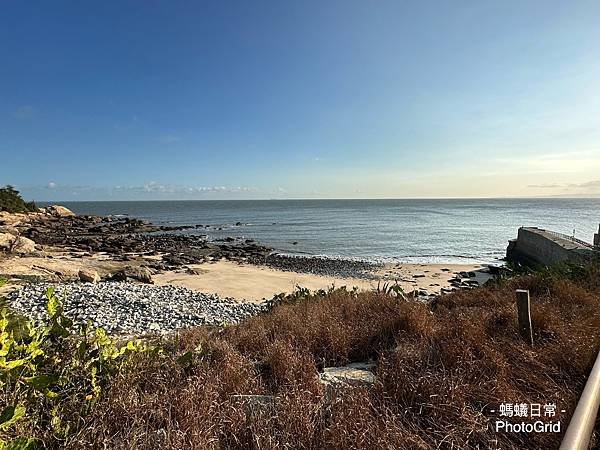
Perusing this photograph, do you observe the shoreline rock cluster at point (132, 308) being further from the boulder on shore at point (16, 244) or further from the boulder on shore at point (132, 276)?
the boulder on shore at point (16, 244)

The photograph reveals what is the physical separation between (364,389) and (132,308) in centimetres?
898

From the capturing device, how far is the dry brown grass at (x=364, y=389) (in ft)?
9.61

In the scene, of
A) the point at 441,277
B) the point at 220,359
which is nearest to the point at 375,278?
the point at 441,277

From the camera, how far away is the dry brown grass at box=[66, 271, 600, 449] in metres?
2.93

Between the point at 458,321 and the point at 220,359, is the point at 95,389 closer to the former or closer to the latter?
the point at 220,359

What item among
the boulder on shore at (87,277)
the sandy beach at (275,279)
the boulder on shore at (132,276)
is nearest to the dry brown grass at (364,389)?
the sandy beach at (275,279)

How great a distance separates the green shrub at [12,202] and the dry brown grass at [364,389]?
181 feet

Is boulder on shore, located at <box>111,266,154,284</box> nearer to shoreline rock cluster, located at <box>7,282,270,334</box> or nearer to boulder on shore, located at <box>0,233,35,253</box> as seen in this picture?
shoreline rock cluster, located at <box>7,282,270,334</box>

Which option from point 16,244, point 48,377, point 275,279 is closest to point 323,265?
point 275,279

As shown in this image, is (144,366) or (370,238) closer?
(144,366)

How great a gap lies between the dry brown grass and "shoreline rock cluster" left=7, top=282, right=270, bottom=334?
4031mm

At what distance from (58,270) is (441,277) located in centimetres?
2147

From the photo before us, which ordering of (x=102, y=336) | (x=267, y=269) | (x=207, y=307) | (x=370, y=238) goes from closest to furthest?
(x=102, y=336)
(x=207, y=307)
(x=267, y=269)
(x=370, y=238)

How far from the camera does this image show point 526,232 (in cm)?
2695
